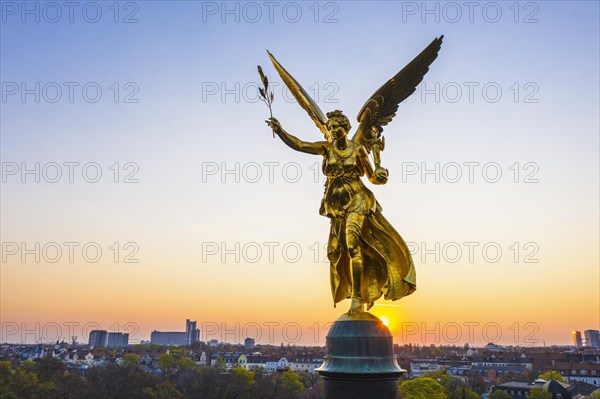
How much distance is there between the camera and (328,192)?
29.2ft

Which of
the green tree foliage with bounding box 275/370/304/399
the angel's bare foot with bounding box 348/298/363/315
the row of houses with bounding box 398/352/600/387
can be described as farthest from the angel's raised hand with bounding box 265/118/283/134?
the row of houses with bounding box 398/352/600/387

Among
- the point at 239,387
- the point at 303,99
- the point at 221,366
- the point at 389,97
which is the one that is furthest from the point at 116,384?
the point at 389,97

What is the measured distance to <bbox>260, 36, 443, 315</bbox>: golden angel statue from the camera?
857 centimetres

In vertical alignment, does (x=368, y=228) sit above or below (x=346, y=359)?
above

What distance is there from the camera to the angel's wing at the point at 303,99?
374 inches

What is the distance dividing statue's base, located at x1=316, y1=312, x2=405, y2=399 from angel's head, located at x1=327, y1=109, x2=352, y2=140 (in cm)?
314

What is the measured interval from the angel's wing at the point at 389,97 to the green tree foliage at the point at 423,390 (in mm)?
40975

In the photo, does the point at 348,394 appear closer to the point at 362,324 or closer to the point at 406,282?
the point at 362,324

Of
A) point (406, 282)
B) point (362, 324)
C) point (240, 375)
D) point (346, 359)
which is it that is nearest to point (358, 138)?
point (406, 282)

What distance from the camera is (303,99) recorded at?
974 centimetres

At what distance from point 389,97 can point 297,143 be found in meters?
1.93

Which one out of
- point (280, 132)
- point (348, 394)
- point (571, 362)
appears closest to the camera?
point (348, 394)

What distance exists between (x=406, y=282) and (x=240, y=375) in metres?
49.9

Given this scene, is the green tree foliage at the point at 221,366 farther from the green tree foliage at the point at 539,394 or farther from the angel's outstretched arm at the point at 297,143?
the angel's outstretched arm at the point at 297,143
